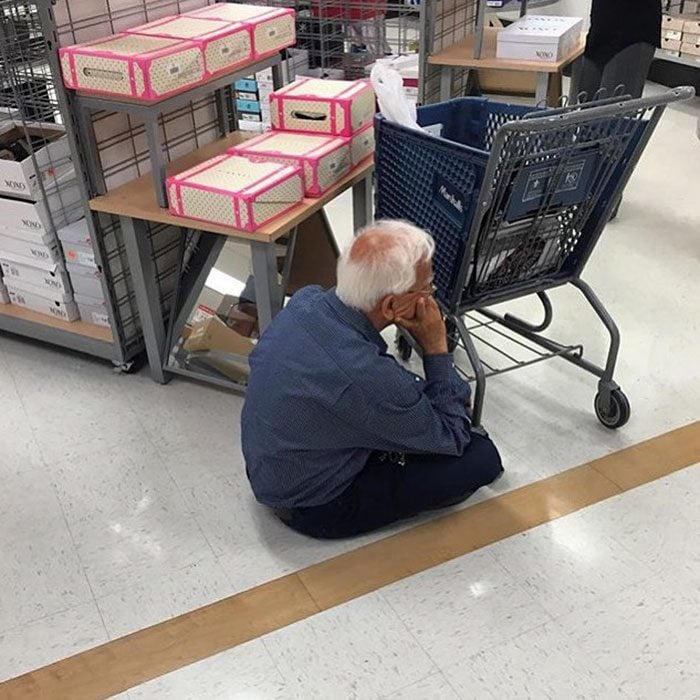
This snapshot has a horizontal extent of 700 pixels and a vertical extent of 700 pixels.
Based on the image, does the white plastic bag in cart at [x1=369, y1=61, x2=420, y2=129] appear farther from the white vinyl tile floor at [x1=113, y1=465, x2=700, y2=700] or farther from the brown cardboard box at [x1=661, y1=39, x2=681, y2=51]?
the brown cardboard box at [x1=661, y1=39, x2=681, y2=51]

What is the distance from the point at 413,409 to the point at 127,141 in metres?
1.49

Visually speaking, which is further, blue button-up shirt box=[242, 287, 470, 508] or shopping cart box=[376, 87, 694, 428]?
shopping cart box=[376, 87, 694, 428]

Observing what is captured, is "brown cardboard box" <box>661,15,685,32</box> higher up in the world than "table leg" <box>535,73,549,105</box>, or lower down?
lower down

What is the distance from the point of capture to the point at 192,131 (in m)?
3.07

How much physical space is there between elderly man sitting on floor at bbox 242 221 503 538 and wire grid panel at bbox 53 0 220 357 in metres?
0.99

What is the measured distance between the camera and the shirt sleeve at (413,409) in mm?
1984

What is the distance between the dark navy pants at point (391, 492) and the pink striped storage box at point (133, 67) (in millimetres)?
1285

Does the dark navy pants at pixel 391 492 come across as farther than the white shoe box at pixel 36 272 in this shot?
No

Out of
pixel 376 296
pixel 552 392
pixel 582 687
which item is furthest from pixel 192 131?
pixel 582 687

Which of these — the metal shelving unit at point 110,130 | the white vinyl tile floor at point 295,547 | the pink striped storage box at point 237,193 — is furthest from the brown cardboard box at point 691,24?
the pink striped storage box at point 237,193

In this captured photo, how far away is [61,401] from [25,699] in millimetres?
1256

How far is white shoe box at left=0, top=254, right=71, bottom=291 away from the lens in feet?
9.90

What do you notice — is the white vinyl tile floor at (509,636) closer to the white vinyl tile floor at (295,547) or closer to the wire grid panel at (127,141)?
the white vinyl tile floor at (295,547)

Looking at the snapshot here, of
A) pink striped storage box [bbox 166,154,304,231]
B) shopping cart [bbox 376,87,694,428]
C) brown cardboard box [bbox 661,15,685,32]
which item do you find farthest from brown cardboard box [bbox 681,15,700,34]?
pink striped storage box [bbox 166,154,304,231]
